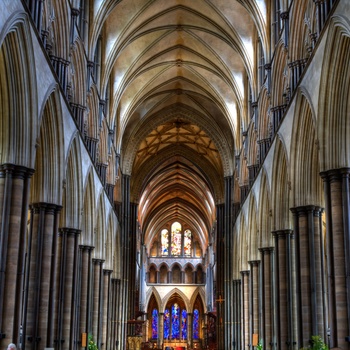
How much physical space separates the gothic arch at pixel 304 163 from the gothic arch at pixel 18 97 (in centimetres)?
785

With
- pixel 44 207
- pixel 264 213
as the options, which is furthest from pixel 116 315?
pixel 44 207

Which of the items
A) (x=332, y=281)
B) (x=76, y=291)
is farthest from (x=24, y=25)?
(x=76, y=291)

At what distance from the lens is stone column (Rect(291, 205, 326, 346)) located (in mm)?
17281

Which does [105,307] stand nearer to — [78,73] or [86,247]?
[86,247]

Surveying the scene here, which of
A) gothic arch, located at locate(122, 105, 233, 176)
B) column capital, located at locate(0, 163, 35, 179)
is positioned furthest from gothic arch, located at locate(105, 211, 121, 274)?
column capital, located at locate(0, 163, 35, 179)

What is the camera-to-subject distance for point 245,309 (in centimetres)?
3141

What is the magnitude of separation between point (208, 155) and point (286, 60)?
22.6 meters

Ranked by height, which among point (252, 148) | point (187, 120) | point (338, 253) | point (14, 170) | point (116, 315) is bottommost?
point (116, 315)

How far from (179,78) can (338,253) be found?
22517 mm

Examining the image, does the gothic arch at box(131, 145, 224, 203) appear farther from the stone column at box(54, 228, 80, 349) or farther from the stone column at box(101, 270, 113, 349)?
the stone column at box(54, 228, 80, 349)

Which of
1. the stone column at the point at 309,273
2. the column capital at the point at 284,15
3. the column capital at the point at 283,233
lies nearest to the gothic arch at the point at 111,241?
the column capital at the point at 283,233

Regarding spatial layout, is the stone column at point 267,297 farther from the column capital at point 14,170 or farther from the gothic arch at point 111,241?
the column capital at point 14,170

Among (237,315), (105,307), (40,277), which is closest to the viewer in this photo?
(40,277)

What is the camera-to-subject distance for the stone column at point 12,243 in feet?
42.7
